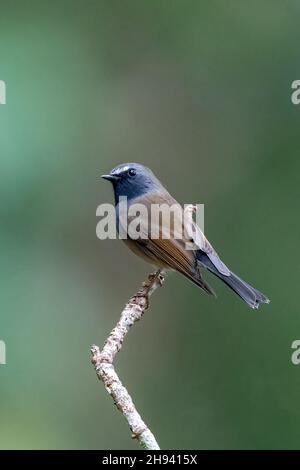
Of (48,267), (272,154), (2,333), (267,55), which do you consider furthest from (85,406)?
(267,55)

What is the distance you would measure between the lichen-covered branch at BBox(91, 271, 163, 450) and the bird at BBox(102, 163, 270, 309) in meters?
0.46

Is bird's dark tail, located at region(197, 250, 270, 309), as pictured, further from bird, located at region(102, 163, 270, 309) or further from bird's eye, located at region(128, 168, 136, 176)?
bird's eye, located at region(128, 168, 136, 176)

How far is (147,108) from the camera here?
6777mm

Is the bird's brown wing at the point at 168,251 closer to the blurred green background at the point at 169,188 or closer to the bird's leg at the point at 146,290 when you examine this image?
the bird's leg at the point at 146,290

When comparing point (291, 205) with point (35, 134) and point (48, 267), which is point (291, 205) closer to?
point (48, 267)

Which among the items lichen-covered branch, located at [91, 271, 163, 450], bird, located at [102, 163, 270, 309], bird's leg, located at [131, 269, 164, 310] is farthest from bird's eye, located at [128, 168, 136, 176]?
lichen-covered branch, located at [91, 271, 163, 450]

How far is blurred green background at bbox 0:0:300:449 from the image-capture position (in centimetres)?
464

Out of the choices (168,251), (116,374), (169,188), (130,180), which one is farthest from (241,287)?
(169,188)

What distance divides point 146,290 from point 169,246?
0.33 m

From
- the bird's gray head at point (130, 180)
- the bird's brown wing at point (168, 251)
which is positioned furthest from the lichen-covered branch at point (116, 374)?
the bird's gray head at point (130, 180)

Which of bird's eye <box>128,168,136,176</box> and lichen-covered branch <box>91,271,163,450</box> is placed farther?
bird's eye <box>128,168,136,176</box>

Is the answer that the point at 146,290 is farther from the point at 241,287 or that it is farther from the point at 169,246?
the point at 241,287

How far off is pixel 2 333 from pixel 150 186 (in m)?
1.30

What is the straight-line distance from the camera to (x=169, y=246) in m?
4.54
